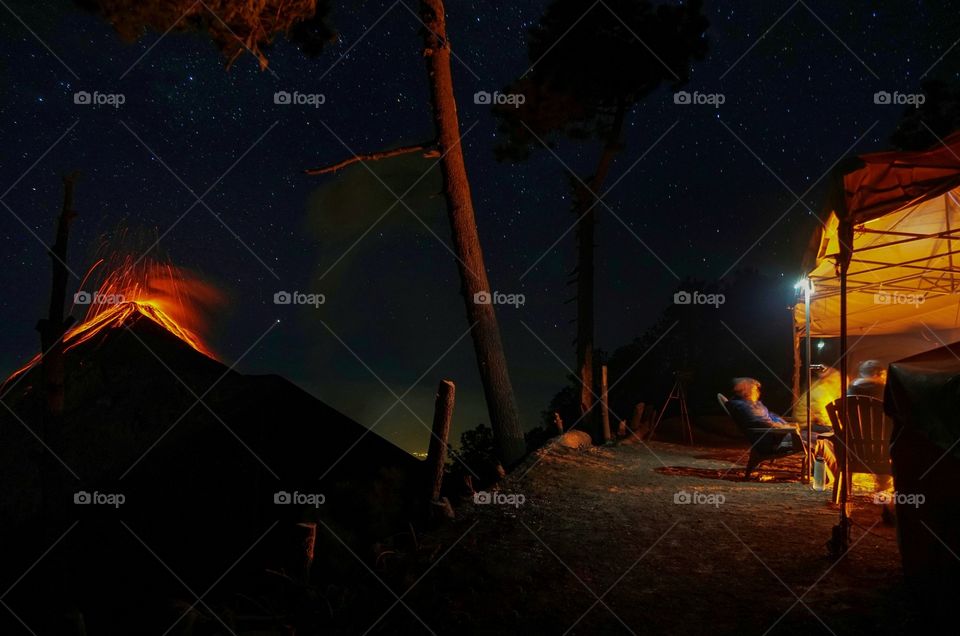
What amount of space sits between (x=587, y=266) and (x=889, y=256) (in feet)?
21.1

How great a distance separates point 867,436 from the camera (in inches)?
242

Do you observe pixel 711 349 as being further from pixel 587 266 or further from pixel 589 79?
pixel 589 79

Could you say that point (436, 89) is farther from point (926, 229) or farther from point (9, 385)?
point (9, 385)

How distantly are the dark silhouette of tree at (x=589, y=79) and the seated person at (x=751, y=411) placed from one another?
5192mm

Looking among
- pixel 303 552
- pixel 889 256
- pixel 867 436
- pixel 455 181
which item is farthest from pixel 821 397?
pixel 303 552

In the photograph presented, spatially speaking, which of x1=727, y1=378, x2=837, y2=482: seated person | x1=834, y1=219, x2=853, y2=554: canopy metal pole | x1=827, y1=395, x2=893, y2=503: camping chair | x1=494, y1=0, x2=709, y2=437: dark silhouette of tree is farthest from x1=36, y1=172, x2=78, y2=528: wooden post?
x1=494, y1=0, x2=709, y2=437: dark silhouette of tree

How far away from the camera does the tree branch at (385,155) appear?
9.01 meters

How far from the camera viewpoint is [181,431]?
8.65m

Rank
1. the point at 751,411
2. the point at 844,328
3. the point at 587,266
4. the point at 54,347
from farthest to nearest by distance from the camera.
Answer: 1. the point at 587,266
2. the point at 751,411
3. the point at 844,328
4. the point at 54,347

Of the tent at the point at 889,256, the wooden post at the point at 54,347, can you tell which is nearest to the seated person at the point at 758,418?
the tent at the point at 889,256

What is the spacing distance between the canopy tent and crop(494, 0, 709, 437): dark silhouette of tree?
499 cm

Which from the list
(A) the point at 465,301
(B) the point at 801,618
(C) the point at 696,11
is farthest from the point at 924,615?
(C) the point at 696,11

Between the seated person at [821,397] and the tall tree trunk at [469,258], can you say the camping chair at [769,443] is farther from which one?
the tall tree trunk at [469,258]

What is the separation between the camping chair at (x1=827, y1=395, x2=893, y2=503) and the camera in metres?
6.10
